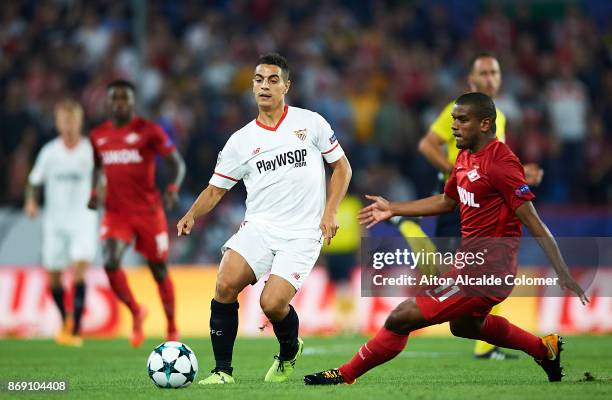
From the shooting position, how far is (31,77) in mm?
19656

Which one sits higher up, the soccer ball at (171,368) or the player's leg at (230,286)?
the player's leg at (230,286)

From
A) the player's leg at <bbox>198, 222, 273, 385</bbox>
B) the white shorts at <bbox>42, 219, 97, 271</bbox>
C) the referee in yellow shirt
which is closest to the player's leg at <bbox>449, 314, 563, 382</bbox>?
the player's leg at <bbox>198, 222, 273, 385</bbox>

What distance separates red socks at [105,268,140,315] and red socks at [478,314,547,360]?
5281 millimetres

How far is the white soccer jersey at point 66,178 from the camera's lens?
576 inches

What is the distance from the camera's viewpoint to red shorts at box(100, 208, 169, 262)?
12242mm

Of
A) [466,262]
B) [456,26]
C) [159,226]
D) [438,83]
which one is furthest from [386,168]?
[466,262]

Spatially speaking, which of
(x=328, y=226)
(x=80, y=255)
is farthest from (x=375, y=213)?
(x=80, y=255)

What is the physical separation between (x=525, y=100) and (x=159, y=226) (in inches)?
352

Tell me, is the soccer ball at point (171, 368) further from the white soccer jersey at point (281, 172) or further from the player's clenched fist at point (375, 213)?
the player's clenched fist at point (375, 213)

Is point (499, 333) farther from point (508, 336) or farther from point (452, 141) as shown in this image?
point (452, 141)

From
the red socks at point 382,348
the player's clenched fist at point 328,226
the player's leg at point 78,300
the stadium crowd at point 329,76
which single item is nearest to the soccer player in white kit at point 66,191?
the player's leg at point 78,300

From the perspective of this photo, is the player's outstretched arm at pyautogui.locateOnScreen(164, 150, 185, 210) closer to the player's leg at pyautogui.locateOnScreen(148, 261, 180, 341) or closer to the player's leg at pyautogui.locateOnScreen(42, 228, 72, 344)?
the player's leg at pyautogui.locateOnScreen(148, 261, 180, 341)

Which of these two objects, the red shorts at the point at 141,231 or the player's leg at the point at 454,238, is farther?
the red shorts at the point at 141,231

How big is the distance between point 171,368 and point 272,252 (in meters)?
1.13
